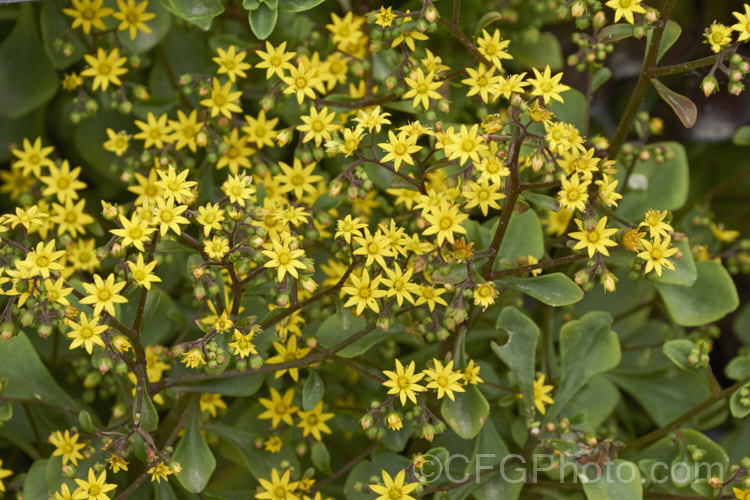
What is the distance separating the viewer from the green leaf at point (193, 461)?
49.6 inches

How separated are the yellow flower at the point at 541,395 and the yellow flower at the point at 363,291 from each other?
390 mm

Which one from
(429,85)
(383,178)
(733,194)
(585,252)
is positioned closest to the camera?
(585,252)

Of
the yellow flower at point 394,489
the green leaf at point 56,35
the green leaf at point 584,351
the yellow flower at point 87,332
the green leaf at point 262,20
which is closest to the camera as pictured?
the yellow flower at point 87,332

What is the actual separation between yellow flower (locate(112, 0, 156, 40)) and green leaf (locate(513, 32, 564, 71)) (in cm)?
83

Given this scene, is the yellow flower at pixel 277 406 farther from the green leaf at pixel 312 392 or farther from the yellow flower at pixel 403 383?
the yellow flower at pixel 403 383

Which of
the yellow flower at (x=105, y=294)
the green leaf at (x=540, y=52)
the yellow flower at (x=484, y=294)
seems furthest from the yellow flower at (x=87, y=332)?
the green leaf at (x=540, y=52)

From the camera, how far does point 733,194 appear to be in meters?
1.99

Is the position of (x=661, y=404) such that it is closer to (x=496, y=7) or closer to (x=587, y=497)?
(x=587, y=497)

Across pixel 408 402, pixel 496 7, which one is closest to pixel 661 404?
pixel 408 402

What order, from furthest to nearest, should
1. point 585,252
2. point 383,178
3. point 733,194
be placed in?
point 733,194
point 383,178
point 585,252

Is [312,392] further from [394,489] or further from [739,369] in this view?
[739,369]

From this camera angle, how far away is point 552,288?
1.21m

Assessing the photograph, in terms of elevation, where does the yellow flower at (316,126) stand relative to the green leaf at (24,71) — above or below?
above

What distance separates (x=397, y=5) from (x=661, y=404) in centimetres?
102
